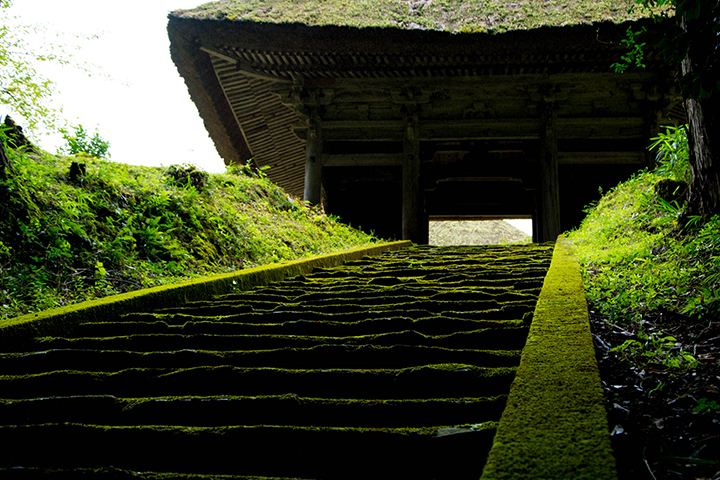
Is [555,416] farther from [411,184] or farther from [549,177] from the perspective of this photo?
[549,177]

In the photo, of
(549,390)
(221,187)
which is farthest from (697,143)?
(221,187)

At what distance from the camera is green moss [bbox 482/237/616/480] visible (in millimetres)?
1142

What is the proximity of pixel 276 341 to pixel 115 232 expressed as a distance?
295 cm

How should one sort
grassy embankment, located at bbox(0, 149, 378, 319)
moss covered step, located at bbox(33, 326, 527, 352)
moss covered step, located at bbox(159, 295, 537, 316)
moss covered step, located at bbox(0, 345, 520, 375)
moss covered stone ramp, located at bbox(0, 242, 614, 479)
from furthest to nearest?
grassy embankment, located at bbox(0, 149, 378, 319) < moss covered step, located at bbox(159, 295, 537, 316) < moss covered step, located at bbox(33, 326, 527, 352) < moss covered step, located at bbox(0, 345, 520, 375) < moss covered stone ramp, located at bbox(0, 242, 614, 479)

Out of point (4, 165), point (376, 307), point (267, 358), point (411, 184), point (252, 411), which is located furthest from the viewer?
point (411, 184)

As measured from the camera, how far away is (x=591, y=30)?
7754 mm

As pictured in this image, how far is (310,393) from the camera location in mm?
1979

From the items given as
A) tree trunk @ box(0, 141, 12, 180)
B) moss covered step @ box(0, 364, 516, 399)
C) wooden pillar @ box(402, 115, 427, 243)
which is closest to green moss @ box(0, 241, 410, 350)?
moss covered step @ box(0, 364, 516, 399)

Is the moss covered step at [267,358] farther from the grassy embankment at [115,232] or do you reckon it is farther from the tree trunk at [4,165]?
the tree trunk at [4,165]

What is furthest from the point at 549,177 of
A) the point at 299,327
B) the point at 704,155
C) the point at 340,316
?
the point at 299,327

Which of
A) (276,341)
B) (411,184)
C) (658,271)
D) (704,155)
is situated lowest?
(276,341)

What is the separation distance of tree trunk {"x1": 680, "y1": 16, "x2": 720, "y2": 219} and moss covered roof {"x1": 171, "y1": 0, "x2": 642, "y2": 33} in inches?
195

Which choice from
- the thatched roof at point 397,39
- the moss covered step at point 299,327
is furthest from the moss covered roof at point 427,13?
the moss covered step at point 299,327

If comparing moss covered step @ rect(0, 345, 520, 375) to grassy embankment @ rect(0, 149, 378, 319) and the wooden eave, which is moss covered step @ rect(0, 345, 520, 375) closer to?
grassy embankment @ rect(0, 149, 378, 319)
